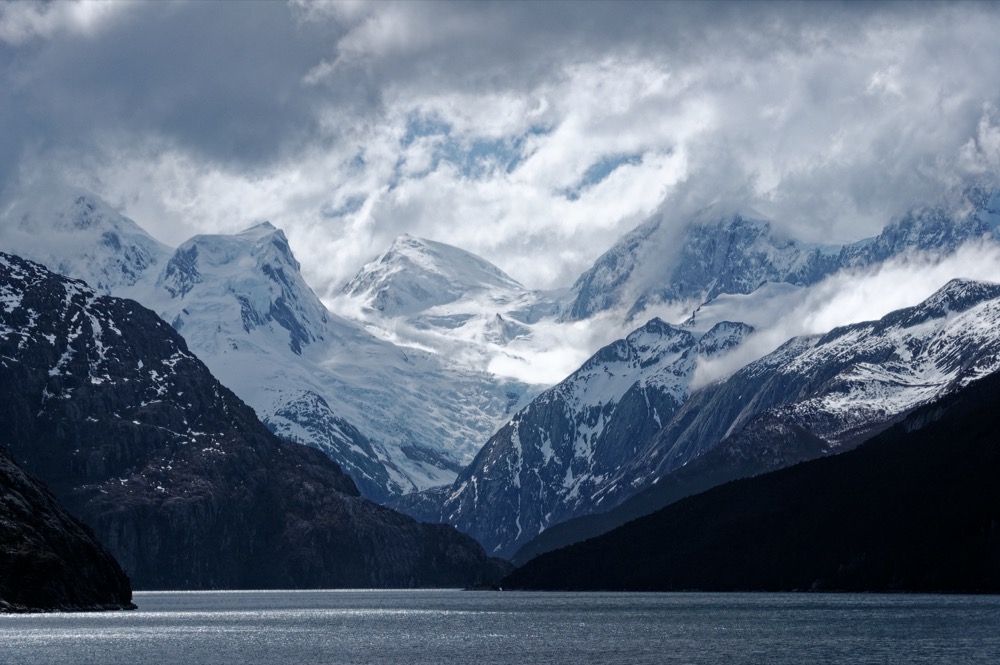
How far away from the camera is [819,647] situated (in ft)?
652

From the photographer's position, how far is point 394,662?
7584 inches

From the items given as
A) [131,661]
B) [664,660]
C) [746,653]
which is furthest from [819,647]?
[131,661]

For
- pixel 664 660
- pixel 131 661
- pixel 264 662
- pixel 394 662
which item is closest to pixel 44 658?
pixel 131 661

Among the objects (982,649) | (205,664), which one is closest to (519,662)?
(205,664)

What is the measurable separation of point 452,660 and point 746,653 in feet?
114

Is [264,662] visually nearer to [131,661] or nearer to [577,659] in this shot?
[131,661]

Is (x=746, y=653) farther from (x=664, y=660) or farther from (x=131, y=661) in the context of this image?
(x=131, y=661)

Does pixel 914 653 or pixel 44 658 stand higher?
pixel 44 658

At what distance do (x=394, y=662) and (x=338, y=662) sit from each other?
21.5ft

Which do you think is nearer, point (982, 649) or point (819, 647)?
point (982, 649)

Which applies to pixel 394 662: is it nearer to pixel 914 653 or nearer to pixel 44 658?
pixel 44 658

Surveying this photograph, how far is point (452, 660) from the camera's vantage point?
638ft

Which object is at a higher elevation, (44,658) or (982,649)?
(44,658)

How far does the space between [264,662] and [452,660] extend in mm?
22088
